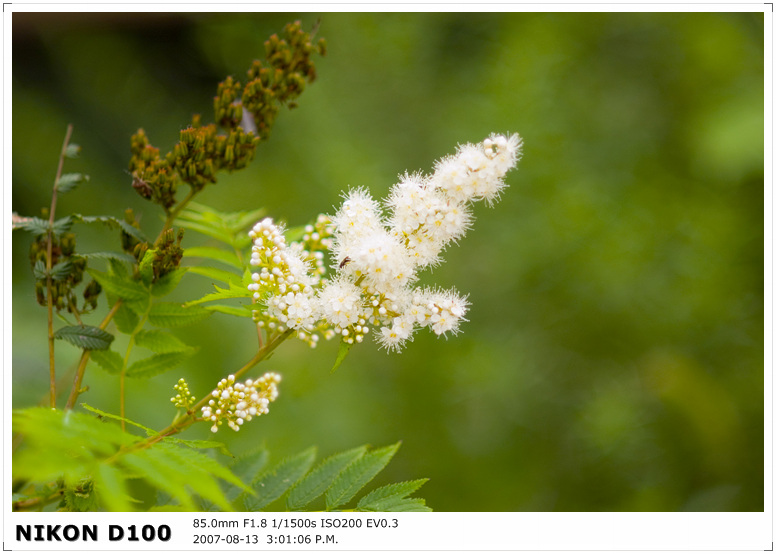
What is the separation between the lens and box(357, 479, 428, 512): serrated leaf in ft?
4.85

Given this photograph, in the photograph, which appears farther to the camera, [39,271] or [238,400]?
[39,271]

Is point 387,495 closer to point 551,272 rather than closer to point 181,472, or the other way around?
point 181,472

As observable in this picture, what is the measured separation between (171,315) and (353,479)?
619 millimetres

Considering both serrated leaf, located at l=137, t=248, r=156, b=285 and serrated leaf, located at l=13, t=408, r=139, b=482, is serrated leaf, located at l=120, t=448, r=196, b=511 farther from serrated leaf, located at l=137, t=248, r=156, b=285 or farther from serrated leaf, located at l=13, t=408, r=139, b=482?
serrated leaf, located at l=137, t=248, r=156, b=285

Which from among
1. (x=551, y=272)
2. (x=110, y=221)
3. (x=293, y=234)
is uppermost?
(x=551, y=272)

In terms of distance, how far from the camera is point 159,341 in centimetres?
153

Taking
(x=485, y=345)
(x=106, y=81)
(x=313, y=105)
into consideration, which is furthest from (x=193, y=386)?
(x=106, y=81)

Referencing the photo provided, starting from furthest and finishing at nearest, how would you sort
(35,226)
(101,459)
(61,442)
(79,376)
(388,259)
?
(35,226) → (79,376) → (388,259) → (101,459) → (61,442)

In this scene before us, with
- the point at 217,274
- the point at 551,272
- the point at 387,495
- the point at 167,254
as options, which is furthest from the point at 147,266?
the point at 551,272

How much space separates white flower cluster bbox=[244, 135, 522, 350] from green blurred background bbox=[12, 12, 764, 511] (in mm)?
2053

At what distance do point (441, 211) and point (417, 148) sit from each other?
2.95 meters

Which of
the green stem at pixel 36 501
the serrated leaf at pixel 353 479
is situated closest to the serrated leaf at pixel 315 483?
the serrated leaf at pixel 353 479

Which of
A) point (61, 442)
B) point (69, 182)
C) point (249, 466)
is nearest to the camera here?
point (61, 442)
